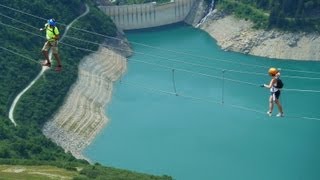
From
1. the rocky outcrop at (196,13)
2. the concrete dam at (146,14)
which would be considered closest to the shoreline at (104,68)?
the rocky outcrop at (196,13)

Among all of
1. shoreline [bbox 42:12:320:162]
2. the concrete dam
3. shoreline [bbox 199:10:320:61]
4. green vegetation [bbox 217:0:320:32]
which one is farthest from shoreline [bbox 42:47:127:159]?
green vegetation [bbox 217:0:320:32]

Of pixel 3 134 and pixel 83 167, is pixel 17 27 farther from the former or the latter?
pixel 83 167

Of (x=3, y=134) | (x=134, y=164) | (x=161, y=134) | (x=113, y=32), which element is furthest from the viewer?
(x=113, y=32)

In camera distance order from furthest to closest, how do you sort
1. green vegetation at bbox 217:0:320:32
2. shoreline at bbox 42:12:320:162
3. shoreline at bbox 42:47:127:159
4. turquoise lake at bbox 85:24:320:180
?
1. green vegetation at bbox 217:0:320:32
2. shoreline at bbox 42:12:320:162
3. shoreline at bbox 42:47:127:159
4. turquoise lake at bbox 85:24:320:180

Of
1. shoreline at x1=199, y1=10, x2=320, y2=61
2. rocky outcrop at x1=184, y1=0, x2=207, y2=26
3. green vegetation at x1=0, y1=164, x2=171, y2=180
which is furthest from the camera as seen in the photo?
rocky outcrop at x1=184, y1=0, x2=207, y2=26

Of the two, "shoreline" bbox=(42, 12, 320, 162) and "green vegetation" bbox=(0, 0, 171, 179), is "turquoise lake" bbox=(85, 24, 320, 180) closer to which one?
"shoreline" bbox=(42, 12, 320, 162)

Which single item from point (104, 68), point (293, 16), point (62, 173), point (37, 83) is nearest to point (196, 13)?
point (293, 16)

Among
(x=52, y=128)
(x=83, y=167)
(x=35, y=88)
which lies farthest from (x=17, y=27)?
(x=83, y=167)
